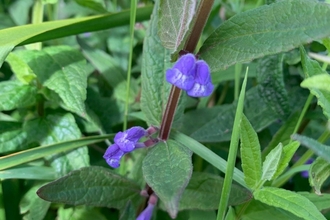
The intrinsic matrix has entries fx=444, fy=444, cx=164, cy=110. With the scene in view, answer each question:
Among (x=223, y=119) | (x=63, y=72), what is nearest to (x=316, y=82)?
(x=223, y=119)

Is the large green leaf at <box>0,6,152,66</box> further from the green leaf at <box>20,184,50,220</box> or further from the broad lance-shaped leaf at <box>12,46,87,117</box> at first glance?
the green leaf at <box>20,184,50,220</box>

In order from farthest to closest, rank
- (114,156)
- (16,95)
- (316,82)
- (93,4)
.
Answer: (93,4) < (16,95) < (114,156) < (316,82)

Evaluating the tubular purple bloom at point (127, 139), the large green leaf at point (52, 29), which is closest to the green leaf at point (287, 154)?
the tubular purple bloom at point (127, 139)

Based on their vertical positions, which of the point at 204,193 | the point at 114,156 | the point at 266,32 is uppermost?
the point at 266,32

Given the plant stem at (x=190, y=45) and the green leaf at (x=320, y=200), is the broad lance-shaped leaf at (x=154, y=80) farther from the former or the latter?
the green leaf at (x=320, y=200)

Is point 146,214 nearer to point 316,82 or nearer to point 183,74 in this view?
point 183,74

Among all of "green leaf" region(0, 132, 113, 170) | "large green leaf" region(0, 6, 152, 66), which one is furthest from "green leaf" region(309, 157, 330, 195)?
"large green leaf" region(0, 6, 152, 66)
